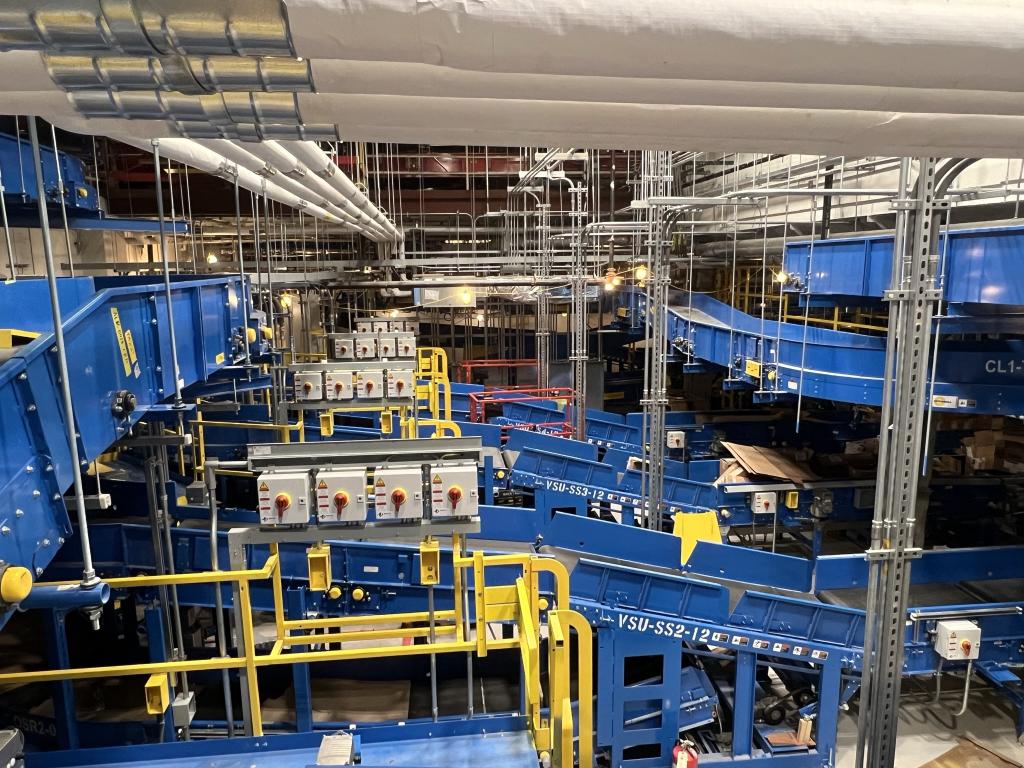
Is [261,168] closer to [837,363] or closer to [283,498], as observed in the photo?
[283,498]

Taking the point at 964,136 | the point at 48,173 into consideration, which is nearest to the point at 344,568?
the point at 48,173

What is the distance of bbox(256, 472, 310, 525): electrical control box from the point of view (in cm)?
424

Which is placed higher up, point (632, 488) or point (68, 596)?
point (68, 596)

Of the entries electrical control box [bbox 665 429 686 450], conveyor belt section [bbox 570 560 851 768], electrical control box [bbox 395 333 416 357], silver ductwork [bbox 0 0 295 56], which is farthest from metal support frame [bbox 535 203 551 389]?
silver ductwork [bbox 0 0 295 56]

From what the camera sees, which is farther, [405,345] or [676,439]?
[676,439]

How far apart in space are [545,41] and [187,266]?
48.5 ft

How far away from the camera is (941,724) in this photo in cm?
695

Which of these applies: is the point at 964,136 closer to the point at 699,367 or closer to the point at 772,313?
the point at 699,367

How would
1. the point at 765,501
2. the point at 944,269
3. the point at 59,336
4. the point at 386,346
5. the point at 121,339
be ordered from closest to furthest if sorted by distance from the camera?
the point at 59,336 < the point at 121,339 < the point at 944,269 < the point at 765,501 < the point at 386,346

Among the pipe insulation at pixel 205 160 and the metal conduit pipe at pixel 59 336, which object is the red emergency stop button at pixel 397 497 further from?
the pipe insulation at pixel 205 160

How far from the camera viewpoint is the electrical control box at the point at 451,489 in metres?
4.35

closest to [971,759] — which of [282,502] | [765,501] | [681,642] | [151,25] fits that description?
[681,642]

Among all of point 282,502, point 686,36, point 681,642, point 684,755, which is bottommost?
point 684,755

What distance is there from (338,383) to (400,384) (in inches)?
28.7
